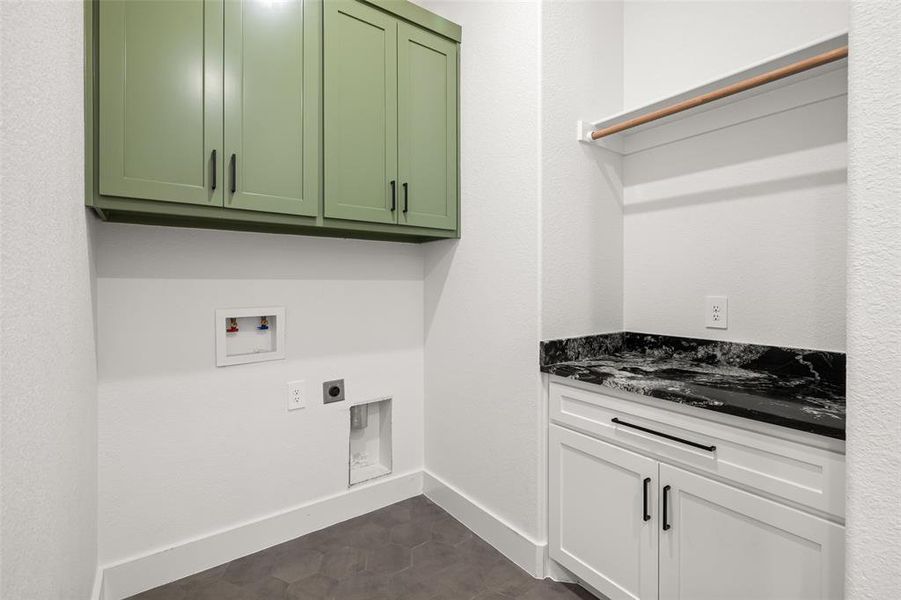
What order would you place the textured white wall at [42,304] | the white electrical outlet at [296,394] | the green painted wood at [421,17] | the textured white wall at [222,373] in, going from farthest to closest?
the white electrical outlet at [296,394] < the green painted wood at [421,17] < the textured white wall at [222,373] < the textured white wall at [42,304]

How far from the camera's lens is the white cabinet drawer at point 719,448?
1.03 meters

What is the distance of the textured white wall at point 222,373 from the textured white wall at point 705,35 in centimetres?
146

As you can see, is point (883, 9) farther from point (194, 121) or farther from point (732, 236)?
point (194, 121)

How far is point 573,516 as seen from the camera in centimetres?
162

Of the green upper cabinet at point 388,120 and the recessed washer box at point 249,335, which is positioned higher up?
the green upper cabinet at point 388,120

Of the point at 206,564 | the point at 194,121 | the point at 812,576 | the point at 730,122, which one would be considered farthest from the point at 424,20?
the point at 206,564

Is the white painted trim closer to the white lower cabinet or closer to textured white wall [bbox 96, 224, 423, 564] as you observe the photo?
textured white wall [bbox 96, 224, 423, 564]

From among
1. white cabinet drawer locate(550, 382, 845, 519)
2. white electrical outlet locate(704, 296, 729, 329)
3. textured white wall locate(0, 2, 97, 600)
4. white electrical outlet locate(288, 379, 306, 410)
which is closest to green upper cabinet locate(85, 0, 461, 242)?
textured white wall locate(0, 2, 97, 600)

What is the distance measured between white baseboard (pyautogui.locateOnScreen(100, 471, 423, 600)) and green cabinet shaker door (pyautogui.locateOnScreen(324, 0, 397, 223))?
1.39 meters

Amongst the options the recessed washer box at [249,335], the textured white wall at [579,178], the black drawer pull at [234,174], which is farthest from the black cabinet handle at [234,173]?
the textured white wall at [579,178]

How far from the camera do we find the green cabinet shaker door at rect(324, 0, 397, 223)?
67.1 inches

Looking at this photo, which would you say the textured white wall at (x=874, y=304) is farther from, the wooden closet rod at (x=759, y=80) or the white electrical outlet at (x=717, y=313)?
the white electrical outlet at (x=717, y=313)

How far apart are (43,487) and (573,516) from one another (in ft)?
5.13

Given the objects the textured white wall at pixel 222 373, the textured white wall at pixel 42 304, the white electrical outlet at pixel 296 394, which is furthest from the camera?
the white electrical outlet at pixel 296 394
